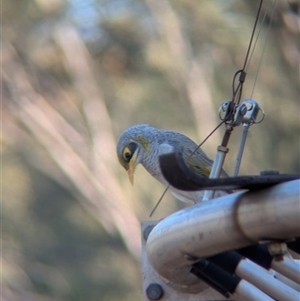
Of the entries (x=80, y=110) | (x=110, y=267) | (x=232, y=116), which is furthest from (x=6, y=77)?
(x=232, y=116)

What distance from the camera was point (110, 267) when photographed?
977 cm

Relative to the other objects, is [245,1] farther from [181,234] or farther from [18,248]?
[181,234]

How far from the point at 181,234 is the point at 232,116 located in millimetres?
510

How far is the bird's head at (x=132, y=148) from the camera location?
3.61 metres

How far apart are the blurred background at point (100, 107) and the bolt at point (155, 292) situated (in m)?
7.40

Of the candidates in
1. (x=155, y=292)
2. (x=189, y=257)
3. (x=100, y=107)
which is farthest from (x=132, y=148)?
(x=100, y=107)

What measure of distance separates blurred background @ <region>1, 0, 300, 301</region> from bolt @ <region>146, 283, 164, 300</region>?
24.3 ft

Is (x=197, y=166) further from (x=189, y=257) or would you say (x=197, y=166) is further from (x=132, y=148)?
(x=189, y=257)

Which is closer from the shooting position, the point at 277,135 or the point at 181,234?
the point at 181,234

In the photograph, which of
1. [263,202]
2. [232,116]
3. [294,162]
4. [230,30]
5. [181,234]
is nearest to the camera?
[263,202]

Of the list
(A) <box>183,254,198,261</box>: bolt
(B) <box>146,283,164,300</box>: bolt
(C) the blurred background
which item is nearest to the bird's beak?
(B) <box>146,283,164,300</box>: bolt

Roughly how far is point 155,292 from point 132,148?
5.79 ft

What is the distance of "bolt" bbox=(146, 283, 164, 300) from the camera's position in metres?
1.92

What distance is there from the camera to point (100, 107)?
1036 cm
